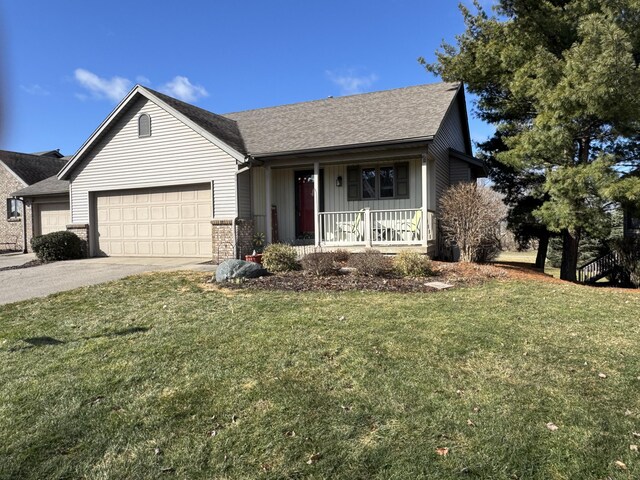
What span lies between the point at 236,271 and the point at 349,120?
743 cm

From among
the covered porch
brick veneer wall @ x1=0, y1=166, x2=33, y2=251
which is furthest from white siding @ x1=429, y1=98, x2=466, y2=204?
brick veneer wall @ x1=0, y1=166, x2=33, y2=251

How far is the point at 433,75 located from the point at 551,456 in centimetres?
1504

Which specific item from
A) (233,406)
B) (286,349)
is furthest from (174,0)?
(233,406)

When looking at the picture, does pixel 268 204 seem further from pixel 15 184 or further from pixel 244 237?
pixel 15 184

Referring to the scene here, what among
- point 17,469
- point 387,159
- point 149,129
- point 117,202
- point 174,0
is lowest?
point 17,469

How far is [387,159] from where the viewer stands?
1241cm

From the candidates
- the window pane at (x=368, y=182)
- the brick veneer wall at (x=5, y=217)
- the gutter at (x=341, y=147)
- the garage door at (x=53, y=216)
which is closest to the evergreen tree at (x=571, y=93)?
the gutter at (x=341, y=147)

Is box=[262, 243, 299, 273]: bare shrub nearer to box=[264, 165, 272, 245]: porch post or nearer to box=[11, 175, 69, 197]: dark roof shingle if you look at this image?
box=[264, 165, 272, 245]: porch post

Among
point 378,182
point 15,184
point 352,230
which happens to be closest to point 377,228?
point 352,230

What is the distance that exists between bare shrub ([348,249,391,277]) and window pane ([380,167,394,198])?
4.39 metres

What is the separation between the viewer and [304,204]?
14086 millimetres

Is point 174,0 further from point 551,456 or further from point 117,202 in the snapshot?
point 551,456

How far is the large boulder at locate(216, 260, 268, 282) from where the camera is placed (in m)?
8.92

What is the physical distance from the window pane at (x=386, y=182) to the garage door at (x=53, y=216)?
1438cm
